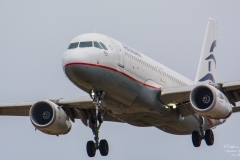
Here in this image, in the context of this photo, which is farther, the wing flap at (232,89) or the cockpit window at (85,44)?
the wing flap at (232,89)

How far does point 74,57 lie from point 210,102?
8422 mm

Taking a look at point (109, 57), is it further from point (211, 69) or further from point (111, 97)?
point (211, 69)

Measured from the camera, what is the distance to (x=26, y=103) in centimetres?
5034

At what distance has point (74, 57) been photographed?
42.0 metres

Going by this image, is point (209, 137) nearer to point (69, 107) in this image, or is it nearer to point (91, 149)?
point (91, 149)

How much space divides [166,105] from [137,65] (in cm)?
346

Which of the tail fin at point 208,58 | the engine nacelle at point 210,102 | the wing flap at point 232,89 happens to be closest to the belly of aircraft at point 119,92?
the engine nacelle at point 210,102

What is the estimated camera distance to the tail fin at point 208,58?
59.2m

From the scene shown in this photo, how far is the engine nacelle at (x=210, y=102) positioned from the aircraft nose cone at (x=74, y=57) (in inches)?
269

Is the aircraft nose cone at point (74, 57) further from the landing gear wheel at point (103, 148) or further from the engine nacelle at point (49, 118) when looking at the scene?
the landing gear wheel at point (103, 148)

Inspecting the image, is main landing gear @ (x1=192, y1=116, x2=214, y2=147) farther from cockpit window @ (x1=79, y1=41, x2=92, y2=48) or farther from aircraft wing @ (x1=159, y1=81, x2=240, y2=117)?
cockpit window @ (x1=79, y1=41, x2=92, y2=48)

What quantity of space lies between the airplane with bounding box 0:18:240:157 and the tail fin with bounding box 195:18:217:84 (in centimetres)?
699

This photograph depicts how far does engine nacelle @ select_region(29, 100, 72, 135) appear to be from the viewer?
4778 centimetres

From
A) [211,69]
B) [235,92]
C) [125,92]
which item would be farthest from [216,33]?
[125,92]
